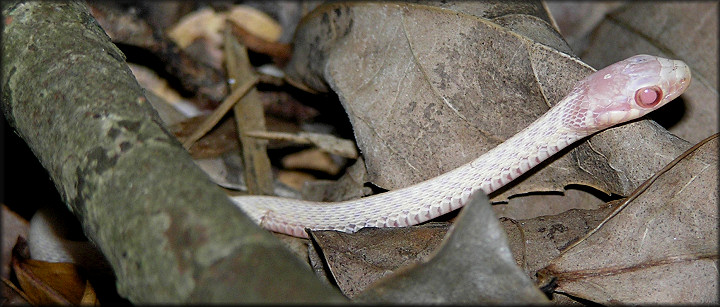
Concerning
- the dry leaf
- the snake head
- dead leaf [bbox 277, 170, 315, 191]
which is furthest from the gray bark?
the dry leaf

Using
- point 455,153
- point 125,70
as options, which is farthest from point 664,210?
point 125,70

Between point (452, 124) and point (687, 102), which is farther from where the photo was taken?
point (687, 102)

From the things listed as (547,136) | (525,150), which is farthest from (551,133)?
(525,150)

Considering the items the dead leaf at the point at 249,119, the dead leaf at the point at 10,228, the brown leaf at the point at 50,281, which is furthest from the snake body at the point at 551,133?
the dead leaf at the point at 10,228

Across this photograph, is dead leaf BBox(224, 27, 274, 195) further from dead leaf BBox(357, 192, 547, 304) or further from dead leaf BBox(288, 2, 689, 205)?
dead leaf BBox(357, 192, 547, 304)

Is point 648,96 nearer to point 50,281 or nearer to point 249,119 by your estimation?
point 249,119

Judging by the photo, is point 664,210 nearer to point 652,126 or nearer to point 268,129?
point 652,126
